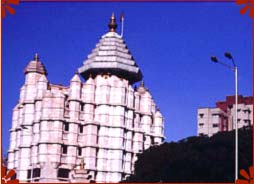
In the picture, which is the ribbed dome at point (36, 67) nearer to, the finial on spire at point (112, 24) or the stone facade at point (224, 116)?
the finial on spire at point (112, 24)

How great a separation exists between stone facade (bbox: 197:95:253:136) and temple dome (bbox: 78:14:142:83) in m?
22.1

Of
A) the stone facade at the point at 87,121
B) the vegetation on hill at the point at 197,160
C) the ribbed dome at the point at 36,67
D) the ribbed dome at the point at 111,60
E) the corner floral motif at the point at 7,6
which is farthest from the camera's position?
the ribbed dome at the point at 111,60

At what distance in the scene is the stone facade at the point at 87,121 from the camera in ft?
189

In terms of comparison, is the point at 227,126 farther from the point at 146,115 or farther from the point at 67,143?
the point at 67,143

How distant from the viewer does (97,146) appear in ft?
194

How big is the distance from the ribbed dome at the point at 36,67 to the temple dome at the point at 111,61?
4.33 meters

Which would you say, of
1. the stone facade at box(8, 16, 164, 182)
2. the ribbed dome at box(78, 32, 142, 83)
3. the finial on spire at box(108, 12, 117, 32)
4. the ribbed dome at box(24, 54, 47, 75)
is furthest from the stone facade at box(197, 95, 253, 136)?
the ribbed dome at box(24, 54, 47, 75)

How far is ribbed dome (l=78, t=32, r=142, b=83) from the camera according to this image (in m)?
62.7

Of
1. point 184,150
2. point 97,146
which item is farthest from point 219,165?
point 97,146

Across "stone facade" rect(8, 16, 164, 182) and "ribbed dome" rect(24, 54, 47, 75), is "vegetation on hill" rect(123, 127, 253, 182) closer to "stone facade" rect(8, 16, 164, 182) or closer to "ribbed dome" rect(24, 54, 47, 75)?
"stone facade" rect(8, 16, 164, 182)

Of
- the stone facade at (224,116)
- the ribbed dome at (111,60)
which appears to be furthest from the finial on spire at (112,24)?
the stone facade at (224,116)

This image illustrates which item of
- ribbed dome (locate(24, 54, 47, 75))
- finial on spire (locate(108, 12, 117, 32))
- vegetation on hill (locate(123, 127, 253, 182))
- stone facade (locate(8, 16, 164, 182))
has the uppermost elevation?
finial on spire (locate(108, 12, 117, 32))

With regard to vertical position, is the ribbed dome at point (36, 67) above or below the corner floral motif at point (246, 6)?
above

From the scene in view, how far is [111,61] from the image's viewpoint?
62562 millimetres
